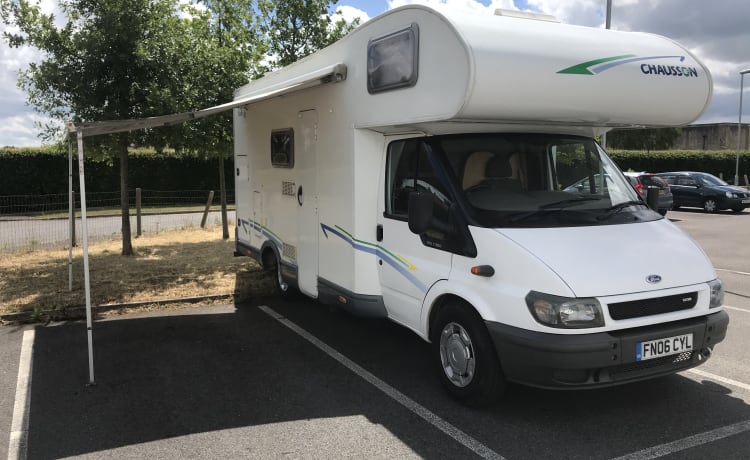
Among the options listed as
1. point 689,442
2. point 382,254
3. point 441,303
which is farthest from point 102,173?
point 689,442

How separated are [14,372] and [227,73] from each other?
20.9 feet

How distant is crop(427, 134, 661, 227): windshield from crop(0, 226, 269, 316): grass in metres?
4.46

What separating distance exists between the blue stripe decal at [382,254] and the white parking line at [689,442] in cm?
188

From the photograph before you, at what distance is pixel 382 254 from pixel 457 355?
1.27 metres

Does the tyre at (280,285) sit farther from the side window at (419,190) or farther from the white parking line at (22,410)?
the white parking line at (22,410)

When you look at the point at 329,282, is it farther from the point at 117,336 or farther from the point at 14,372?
the point at 14,372

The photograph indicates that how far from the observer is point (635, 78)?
Answer: 175 inches

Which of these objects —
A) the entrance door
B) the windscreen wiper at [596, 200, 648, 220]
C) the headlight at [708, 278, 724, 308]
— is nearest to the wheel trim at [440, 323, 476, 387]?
the windscreen wiper at [596, 200, 648, 220]

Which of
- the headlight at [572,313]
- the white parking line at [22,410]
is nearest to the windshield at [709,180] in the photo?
the headlight at [572,313]

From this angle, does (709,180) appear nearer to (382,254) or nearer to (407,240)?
(382,254)

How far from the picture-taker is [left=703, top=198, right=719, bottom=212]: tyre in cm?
1979

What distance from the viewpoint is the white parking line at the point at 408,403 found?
3.77 metres

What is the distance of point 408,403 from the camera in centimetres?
448

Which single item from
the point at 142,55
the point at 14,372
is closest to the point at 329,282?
the point at 14,372
